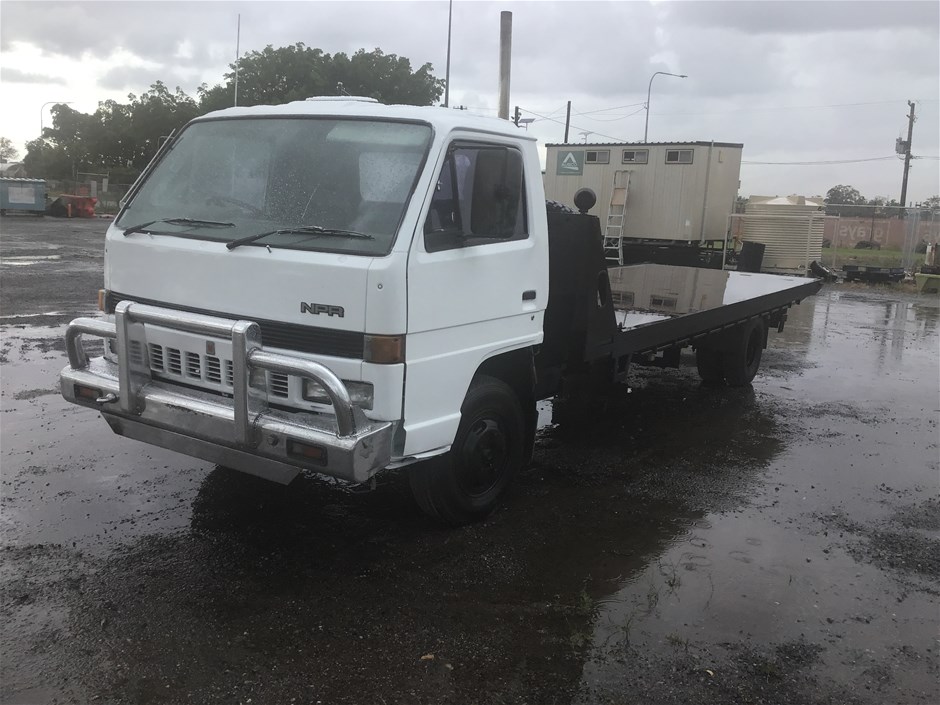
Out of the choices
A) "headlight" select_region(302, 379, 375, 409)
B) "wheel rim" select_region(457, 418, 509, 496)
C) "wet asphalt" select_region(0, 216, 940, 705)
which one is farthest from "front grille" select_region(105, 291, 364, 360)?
"wet asphalt" select_region(0, 216, 940, 705)

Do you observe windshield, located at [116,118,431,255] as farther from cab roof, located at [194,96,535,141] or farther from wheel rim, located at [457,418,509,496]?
wheel rim, located at [457,418,509,496]

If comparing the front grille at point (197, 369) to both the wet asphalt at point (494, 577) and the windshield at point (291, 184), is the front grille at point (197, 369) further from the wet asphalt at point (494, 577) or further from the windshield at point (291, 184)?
the wet asphalt at point (494, 577)

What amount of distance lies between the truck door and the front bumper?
15.0 inches

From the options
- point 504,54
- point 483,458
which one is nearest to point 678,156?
point 504,54

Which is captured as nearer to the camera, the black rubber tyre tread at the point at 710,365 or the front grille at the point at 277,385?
the front grille at the point at 277,385

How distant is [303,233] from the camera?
393 cm

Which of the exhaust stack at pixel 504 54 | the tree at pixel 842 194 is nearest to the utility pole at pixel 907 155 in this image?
the tree at pixel 842 194

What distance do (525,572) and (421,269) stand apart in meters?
1.73

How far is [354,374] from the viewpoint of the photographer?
3.74 m

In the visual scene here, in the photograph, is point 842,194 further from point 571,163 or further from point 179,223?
point 179,223

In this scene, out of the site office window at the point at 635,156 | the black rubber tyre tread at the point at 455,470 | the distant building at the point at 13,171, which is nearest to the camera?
the black rubber tyre tread at the point at 455,470

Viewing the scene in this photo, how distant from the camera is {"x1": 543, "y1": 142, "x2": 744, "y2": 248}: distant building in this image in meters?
18.7

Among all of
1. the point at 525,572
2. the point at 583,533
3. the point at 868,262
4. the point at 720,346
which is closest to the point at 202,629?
the point at 525,572

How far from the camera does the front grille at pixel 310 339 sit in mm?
3729
